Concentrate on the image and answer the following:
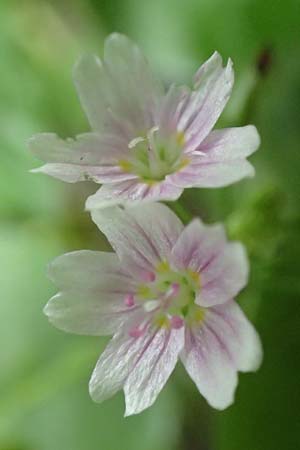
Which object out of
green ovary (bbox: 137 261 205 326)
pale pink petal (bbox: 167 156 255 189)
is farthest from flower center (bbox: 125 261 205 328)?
pale pink petal (bbox: 167 156 255 189)

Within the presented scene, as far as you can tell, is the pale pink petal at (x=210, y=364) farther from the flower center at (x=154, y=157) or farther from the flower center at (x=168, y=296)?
the flower center at (x=154, y=157)

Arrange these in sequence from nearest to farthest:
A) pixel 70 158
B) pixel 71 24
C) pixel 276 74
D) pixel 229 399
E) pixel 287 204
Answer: pixel 229 399
pixel 70 158
pixel 287 204
pixel 276 74
pixel 71 24

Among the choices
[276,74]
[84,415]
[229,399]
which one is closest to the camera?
[229,399]

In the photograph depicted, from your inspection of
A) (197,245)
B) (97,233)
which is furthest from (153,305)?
(97,233)

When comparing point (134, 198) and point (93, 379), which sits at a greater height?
point (134, 198)

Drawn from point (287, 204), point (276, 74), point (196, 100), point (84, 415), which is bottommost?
point (84, 415)

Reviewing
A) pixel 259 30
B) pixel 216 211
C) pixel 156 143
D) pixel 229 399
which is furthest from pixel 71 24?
pixel 229 399

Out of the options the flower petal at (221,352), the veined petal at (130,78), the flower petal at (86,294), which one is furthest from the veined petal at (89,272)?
the veined petal at (130,78)

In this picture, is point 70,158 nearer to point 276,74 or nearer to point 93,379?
point 93,379

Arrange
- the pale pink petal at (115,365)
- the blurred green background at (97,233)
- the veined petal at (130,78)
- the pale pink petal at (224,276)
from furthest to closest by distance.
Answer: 1. the blurred green background at (97,233)
2. the veined petal at (130,78)
3. the pale pink petal at (115,365)
4. the pale pink petal at (224,276)
